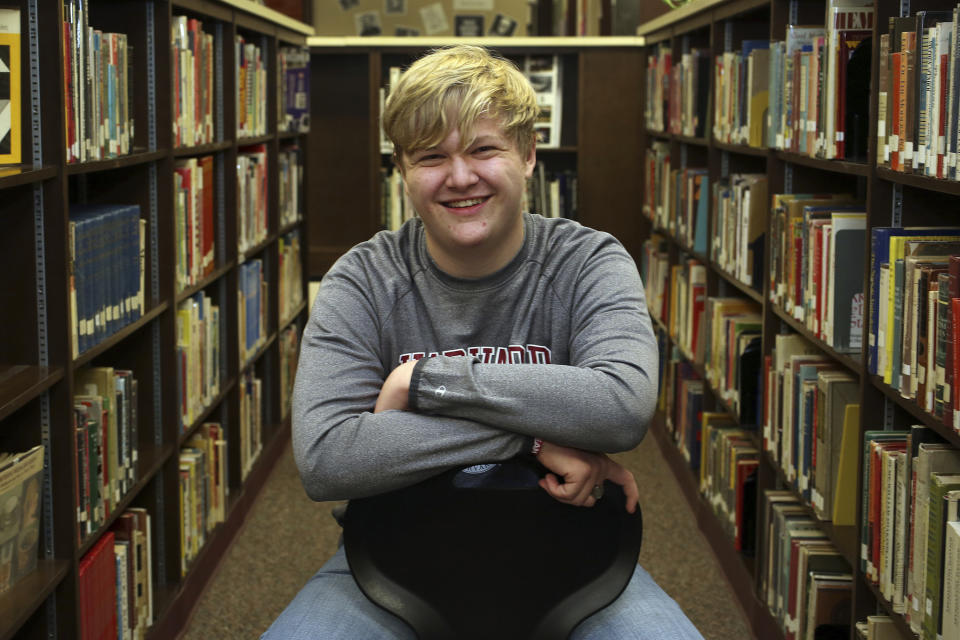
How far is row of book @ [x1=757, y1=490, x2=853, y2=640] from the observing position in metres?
2.63

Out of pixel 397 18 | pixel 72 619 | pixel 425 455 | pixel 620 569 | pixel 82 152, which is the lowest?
pixel 72 619

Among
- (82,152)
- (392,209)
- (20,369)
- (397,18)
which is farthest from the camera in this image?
(397,18)

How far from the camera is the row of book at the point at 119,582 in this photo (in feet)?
7.78

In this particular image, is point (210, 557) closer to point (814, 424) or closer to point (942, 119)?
point (814, 424)

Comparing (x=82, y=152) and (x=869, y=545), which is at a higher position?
(x=82, y=152)

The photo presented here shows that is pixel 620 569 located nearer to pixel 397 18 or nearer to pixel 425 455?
pixel 425 455

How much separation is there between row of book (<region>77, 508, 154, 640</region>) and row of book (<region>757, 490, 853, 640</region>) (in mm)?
1507

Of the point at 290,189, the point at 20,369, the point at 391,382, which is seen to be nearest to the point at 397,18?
the point at 290,189

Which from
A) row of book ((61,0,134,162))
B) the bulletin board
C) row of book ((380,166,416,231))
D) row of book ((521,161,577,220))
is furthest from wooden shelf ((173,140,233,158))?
the bulletin board

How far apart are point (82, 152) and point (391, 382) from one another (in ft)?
3.56

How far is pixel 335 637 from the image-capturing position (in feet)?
4.90

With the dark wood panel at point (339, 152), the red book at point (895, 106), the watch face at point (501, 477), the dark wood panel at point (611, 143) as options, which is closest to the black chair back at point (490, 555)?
the watch face at point (501, 477)

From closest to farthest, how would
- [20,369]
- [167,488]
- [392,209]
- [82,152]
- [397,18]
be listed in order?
1. [20,369]
2. [82,152]
3. [167,488]
4. [392,209]
5. [397,18]

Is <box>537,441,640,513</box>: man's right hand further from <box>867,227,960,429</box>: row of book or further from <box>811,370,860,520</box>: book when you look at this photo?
<box>811,370,860,520</box>: book
